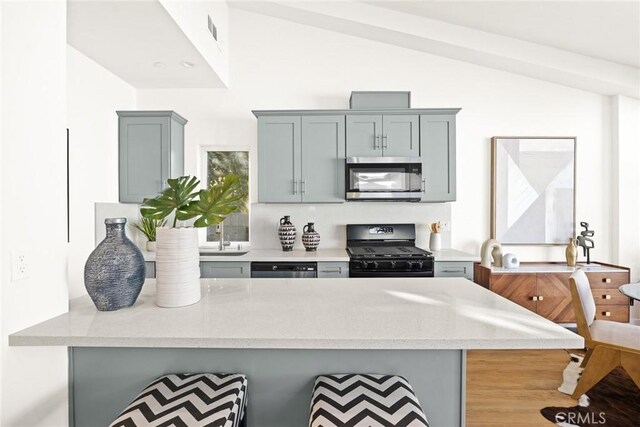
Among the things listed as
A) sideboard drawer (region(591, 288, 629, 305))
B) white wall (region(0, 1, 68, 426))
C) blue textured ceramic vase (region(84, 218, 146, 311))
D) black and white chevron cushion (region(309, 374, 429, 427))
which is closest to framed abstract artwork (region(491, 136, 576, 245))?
sideboard drawer (region(591, 288, 629, 305))

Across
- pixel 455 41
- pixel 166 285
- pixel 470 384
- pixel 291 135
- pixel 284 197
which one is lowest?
pixel 470 384

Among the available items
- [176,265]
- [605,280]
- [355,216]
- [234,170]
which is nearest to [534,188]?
[605,280]

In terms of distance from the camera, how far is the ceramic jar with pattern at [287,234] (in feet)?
11.4

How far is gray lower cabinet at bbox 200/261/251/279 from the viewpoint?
307cm

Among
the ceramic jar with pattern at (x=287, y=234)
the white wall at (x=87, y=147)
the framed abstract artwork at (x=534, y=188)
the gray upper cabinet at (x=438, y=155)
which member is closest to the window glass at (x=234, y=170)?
the ceramic jar with pattern at (x=287, y=234)

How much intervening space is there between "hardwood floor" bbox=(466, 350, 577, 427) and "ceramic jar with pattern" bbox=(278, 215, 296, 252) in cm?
193

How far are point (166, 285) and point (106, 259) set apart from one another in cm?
24

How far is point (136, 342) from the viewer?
1.08 meters

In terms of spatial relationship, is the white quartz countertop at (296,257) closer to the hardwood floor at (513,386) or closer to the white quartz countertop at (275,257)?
the white quartz countertop at (275,257)

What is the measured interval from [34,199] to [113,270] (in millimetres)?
355

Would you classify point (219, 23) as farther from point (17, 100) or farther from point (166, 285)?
point (166, 285)

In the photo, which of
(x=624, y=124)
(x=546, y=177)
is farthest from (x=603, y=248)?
(x=624, y=124)

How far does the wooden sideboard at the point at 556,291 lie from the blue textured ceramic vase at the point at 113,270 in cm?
308

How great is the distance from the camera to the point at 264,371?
4.43 ft
